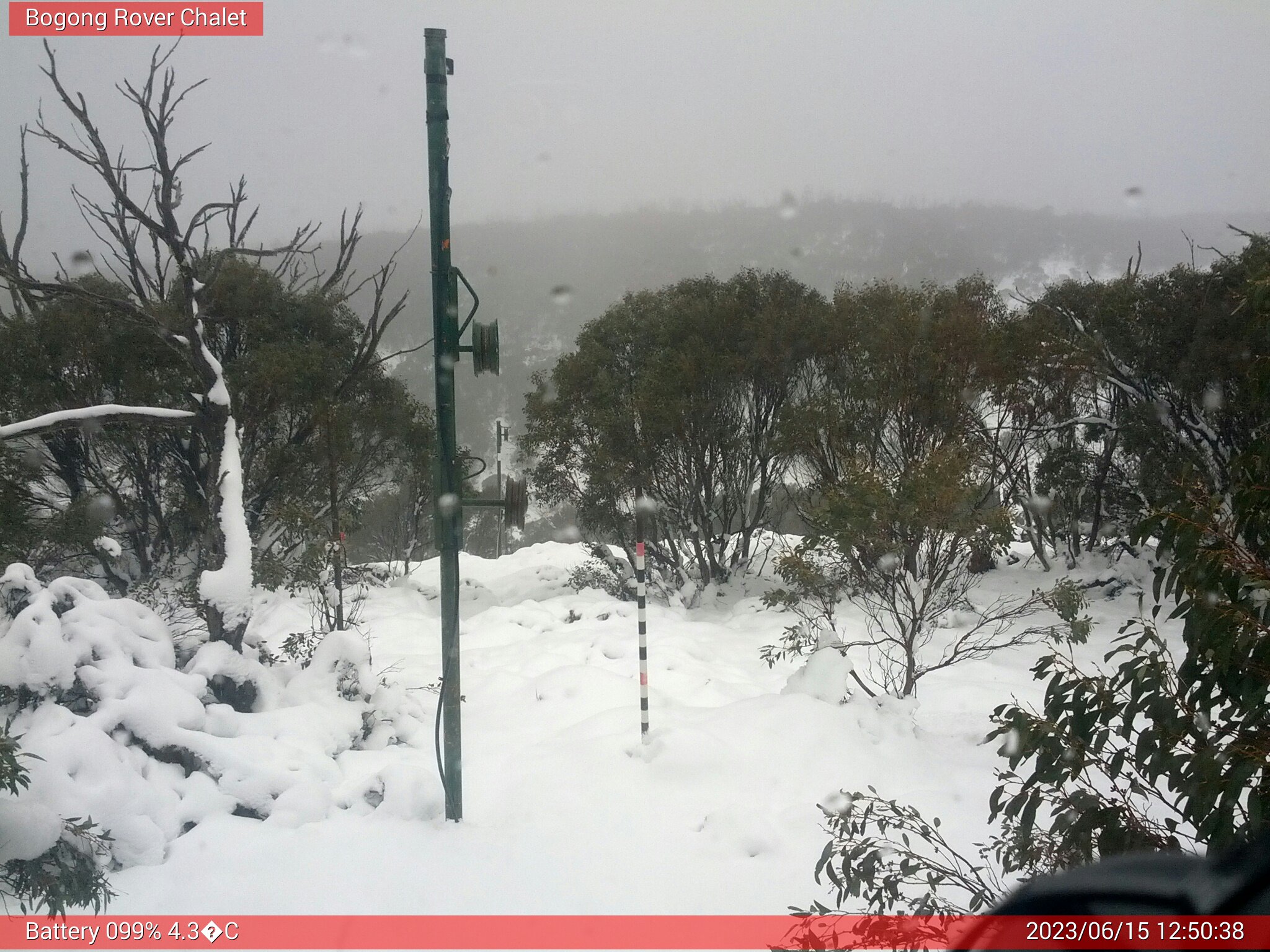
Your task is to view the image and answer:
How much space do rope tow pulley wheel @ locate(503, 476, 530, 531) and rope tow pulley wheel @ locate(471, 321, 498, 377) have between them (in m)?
0.66

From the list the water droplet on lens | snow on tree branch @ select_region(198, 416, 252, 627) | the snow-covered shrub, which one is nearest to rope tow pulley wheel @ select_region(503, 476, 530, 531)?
snow on tree branch @ select_region(198, 416, 252, 627)

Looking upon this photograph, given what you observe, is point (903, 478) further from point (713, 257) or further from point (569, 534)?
point (713, 257)

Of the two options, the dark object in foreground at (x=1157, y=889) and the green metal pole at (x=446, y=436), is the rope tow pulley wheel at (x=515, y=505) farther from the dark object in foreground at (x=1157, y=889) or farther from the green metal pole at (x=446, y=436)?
the dark object in foreground at (x=1157, y=889)

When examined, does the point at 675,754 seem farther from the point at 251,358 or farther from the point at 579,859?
the point at 251,358

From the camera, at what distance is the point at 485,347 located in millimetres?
3965

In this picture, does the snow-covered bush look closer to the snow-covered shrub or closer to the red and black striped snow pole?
the red and black striped snow pole

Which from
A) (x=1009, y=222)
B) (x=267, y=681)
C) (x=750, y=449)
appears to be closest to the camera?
(x=267, y=681)

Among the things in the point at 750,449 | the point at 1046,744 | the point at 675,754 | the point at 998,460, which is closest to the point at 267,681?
the point at 675,754

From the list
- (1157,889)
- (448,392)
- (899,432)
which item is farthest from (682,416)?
(1157,889)

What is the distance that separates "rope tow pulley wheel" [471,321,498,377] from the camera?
3.96 meters

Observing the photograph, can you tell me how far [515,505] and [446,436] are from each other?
0.52m

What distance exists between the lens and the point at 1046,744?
214 centimetres

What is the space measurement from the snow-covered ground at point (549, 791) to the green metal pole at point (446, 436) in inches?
16.2

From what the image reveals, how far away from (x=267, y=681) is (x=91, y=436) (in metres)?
6.51
